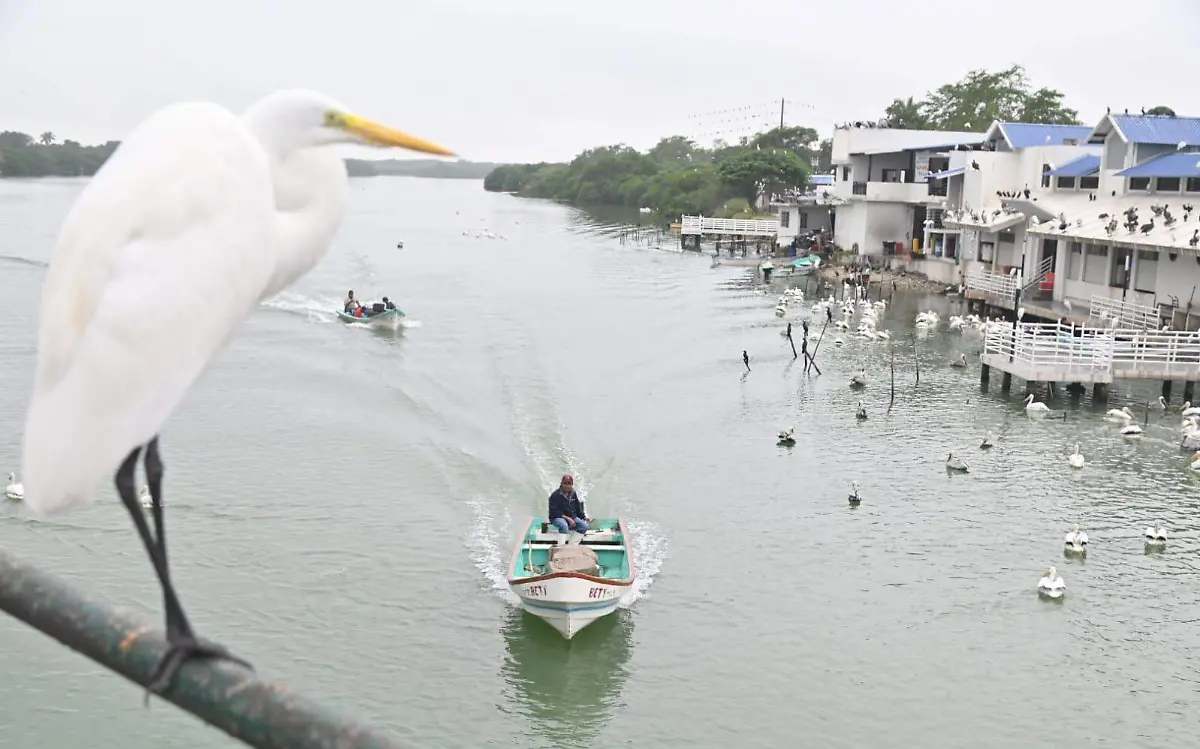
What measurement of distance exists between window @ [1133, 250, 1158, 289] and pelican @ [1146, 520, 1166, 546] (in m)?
13.9

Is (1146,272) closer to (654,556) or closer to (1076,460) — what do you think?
(1076,460)

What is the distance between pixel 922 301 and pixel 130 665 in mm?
36929

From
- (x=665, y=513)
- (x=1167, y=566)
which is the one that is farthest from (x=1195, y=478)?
(x=665, y=513)

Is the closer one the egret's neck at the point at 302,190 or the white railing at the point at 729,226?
the egret's neck at the point at 302,190

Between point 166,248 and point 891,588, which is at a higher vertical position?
point 166,248

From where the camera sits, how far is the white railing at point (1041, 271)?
1264 inches

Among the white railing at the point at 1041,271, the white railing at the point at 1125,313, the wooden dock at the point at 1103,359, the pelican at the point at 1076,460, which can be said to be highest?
the white railing at the point at 1041,271

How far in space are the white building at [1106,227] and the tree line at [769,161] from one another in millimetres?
14700

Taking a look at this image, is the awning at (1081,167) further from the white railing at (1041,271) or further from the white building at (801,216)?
the white building at (801,216)

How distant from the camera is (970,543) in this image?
14812 mm

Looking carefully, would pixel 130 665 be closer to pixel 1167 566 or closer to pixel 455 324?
pixel 1167 566

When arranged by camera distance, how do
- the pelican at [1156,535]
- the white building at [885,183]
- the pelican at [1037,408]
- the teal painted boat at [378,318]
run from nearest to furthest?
the pelican at [1156,535]
the pelican at [1037,408]
the teal painted boat at [378,318]
the white building at [885,183]

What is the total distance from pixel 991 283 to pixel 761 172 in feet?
95.5

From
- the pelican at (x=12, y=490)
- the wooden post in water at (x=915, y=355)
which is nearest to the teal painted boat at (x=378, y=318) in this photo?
the wooden post in water at (x=915, y=355)
